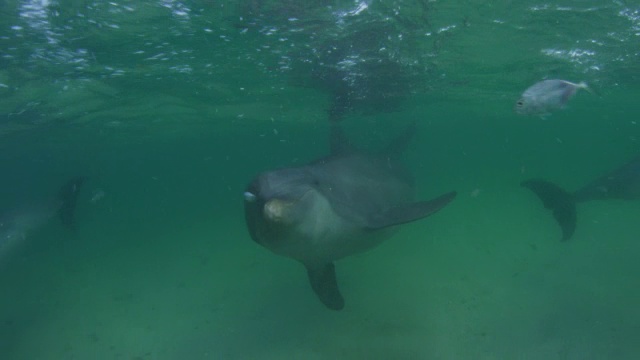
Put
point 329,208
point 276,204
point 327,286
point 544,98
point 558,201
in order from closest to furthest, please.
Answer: point 276,204 < point 544,98 < point 329,208 < point 327,286 < point 558,201

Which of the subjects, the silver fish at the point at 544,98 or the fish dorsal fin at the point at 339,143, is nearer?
the silver fish at the point at 544,98

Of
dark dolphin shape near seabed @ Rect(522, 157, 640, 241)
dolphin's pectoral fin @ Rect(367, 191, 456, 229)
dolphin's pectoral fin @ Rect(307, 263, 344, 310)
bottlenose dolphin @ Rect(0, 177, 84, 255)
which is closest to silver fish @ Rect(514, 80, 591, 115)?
dolphin's pectoral fin @ Rect(367, 191, 456, 229)

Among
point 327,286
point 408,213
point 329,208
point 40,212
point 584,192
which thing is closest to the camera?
point 329,208

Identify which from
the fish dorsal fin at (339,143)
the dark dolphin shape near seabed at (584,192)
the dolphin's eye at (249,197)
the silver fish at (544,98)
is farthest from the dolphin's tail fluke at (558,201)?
the dolphin's eye at (249,197)

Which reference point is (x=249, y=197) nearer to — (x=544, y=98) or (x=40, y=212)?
(x=544, y=98)

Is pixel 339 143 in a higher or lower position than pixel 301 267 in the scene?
higher

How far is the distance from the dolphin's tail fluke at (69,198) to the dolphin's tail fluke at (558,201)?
15482 millimetres

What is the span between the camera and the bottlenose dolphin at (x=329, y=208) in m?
4.95

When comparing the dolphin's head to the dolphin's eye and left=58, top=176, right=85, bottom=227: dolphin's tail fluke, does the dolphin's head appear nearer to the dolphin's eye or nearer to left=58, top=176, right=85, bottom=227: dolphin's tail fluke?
the dolphin's eye

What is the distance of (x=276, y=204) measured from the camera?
475 cm

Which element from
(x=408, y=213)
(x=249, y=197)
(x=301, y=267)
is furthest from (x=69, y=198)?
(x=249, y=197)

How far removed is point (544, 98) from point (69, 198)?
55.7ft

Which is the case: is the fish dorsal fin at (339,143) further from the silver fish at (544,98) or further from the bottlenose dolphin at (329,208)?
the silver fish at (544,98)

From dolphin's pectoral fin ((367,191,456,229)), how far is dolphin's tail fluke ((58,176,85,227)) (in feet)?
45.3
